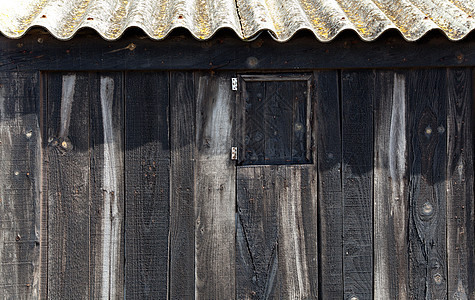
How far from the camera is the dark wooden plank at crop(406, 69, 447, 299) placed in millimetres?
2660

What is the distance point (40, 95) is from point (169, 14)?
88 cm

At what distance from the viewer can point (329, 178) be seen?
8.66 feet

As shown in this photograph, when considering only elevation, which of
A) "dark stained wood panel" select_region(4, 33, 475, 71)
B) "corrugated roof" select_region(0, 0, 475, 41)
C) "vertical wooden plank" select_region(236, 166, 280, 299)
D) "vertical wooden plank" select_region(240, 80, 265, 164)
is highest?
"corrugated roof" select_region(0, 0, 475, 41)

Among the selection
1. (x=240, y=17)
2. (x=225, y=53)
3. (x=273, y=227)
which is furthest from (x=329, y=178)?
(x=240, y=17)

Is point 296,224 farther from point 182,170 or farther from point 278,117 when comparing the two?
point 182,170

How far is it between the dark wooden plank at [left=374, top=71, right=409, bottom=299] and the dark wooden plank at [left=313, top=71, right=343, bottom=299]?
231 mm

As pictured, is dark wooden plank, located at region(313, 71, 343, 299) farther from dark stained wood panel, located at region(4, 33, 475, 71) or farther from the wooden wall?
dark stained wood panel, located at region(4, 33, 475, 71)

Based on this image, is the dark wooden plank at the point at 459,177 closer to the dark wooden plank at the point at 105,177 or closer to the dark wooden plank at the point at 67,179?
the dark wooden plank at the point at 105,177

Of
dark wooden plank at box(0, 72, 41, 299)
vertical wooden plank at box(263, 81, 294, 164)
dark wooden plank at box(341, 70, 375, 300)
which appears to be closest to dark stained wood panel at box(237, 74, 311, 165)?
vertical wooden plank at box(263, 81, 294, 164)

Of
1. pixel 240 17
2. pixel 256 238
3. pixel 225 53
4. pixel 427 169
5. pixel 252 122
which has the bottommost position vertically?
pixel 256 238

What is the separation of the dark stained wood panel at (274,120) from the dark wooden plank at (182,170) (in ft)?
1.00

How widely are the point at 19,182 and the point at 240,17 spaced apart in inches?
62.5

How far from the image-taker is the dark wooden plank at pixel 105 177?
8.47 feet

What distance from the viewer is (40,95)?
255 cm
